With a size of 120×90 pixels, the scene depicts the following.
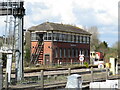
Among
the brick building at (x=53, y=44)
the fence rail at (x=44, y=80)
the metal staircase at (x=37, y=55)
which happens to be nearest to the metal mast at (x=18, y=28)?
the fence rail at (x=44, y=80)

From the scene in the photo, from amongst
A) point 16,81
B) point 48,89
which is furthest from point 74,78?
point 16,81

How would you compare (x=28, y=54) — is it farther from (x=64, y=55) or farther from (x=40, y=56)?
(x=64, y=55)

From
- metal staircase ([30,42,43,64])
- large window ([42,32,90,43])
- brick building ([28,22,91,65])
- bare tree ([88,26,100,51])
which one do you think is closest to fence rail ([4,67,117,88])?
→ brick building ([28,22,91,65])

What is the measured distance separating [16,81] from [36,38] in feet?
127

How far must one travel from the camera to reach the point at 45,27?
55.9m

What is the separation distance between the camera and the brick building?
178ft

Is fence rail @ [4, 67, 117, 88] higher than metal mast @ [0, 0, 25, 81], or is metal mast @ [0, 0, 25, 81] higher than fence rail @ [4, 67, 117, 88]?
metal mast @ [0, 0, 25, 81]

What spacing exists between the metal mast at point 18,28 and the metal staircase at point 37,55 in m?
34.4

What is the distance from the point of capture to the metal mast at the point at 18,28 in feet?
62.0

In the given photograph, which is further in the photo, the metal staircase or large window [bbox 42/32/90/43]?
large window [bbox 42/32/90/43]

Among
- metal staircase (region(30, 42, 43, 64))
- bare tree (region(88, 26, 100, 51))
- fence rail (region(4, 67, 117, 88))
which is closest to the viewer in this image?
fence rail (region(4, 67, 117, 88))

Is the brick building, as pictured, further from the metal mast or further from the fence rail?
the metal mast

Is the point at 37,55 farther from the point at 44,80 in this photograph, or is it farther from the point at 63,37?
the point at 44,80

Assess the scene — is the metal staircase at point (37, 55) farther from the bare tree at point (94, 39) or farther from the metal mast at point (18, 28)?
the bare tree at point (94, 39)
